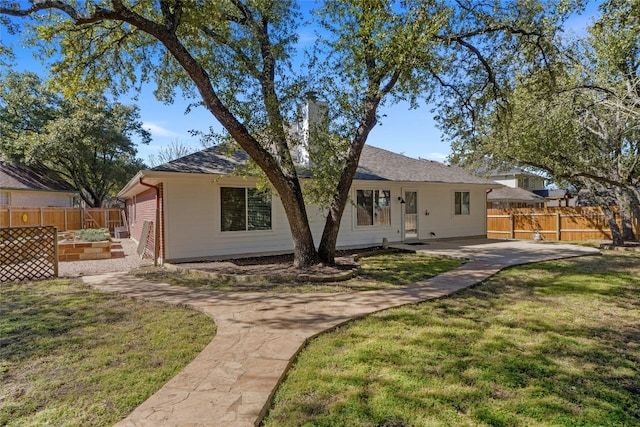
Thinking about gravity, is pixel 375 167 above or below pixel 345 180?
above

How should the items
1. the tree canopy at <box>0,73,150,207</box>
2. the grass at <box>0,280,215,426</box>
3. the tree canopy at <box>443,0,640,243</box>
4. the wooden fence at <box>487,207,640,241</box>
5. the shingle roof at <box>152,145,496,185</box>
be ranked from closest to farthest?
Result: the grass at <box>0,280,215,426</box>
the shingle roof at <box>152,145,496,185</box>
the tree canopy at <box>443,0,640,243</box>
the wooden fence at <box>487,207,640,241</box>
the tree canopy at <box>0,73,150,207</box>

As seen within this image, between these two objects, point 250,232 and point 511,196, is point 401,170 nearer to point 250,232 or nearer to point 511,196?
point 250,232

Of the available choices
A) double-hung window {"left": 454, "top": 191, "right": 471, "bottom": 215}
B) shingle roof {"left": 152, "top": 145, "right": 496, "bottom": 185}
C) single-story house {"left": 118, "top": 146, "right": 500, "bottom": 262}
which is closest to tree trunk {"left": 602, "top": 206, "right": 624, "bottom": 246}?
single-story house {"left": 118, "top": 146, "right": 500, "bottom": 262}

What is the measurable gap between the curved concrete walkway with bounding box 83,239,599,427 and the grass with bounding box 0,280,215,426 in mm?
243

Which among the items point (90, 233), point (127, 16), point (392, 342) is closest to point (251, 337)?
point (392, 342)

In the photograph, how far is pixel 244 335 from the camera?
4453mm

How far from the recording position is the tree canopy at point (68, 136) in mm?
22594

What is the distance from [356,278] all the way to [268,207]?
4589 millimetres

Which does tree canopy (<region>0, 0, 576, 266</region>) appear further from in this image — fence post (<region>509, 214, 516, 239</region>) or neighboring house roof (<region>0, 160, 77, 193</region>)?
neighboring house roof (<region>0, 160, 77, 193</region>)

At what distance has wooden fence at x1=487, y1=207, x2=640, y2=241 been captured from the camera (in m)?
17.6

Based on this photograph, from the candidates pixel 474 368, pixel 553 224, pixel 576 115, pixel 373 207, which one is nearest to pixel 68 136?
pixel 373 207

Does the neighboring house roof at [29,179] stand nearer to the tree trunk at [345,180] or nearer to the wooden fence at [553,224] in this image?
the tree trunk at [345,180]

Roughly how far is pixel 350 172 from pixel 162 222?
5.36m

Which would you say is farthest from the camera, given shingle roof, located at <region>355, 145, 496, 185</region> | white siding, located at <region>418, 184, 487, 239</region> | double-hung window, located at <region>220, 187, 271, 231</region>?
white siding, located at <region>418, 184, 487, 239</region>
